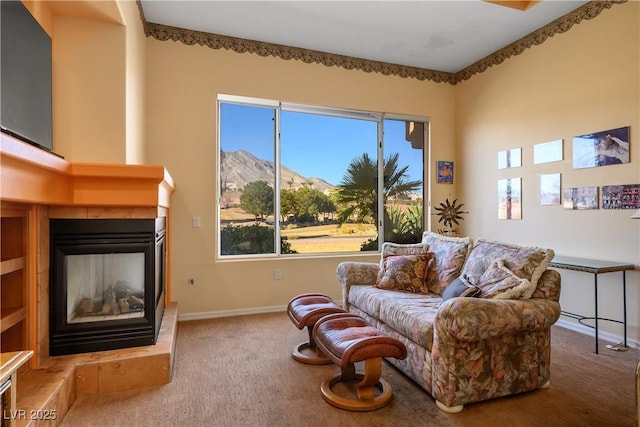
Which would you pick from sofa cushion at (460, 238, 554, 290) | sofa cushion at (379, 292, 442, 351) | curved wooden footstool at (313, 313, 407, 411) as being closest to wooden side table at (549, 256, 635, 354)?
sofa cushion at (460, 238, 554, 290)

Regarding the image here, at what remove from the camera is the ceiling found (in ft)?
11.1

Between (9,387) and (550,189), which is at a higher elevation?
(550,189)

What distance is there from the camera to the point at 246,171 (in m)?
4.18

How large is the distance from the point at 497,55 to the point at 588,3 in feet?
3.50

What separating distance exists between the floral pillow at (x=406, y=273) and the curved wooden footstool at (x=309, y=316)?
1.86 feet

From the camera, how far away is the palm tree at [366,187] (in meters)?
4.64

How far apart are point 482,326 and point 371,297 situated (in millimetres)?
Result: 1046

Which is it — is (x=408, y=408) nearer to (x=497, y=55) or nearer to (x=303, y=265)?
(x=303, y=265)

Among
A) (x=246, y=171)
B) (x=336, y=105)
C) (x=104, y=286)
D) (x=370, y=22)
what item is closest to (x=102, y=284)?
(x=104, y=286)

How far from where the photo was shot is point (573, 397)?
216cm

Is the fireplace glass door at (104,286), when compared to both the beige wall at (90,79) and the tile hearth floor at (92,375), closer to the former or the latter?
the tile hearth floor at (92,375)

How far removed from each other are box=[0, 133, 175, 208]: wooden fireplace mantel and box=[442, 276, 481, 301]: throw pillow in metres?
2.15

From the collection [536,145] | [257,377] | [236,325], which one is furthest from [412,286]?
[536,145]

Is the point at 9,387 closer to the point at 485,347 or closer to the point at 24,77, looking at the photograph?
the point at 24,77
